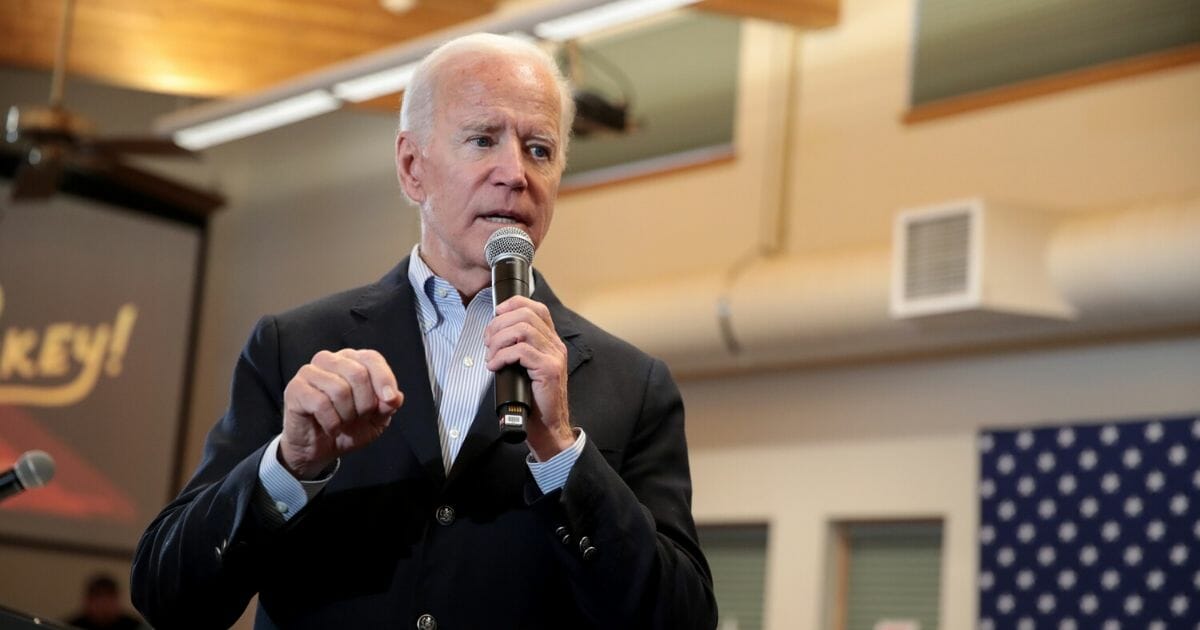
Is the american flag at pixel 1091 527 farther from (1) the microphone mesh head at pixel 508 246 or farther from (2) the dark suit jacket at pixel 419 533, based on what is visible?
(1) the microphone mesh head at pixel 508 246

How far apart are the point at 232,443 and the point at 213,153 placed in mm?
11219

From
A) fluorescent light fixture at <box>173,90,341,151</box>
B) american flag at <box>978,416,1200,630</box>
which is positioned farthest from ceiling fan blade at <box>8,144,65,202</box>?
american flag at <box>978,416,1200,630</box>

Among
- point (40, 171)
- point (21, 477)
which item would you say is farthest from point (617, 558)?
point (40, 171)

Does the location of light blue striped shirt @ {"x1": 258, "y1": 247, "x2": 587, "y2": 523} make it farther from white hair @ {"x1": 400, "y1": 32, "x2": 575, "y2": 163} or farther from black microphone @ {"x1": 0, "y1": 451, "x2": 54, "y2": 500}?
black microphone @ {"x1": 0, "y1": 451, "x2": 54, "y2": 500}

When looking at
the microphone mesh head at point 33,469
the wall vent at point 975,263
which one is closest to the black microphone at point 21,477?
the microphone mesh head at point 33,469

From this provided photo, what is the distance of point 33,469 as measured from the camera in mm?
2643

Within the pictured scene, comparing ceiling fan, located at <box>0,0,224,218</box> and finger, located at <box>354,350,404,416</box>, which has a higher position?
ceiling fan, located at <box>0,0,224,218</box>

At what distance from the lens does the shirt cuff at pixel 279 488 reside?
171 cm

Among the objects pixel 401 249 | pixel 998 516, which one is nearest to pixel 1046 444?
pixel 998 516

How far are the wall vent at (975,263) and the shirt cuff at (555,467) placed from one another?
531 cm

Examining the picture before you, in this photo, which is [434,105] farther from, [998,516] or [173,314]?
[173,314]

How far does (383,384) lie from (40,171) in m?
7.98

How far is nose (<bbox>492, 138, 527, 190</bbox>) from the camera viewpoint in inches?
74.4

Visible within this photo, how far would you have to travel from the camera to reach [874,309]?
290 inches
